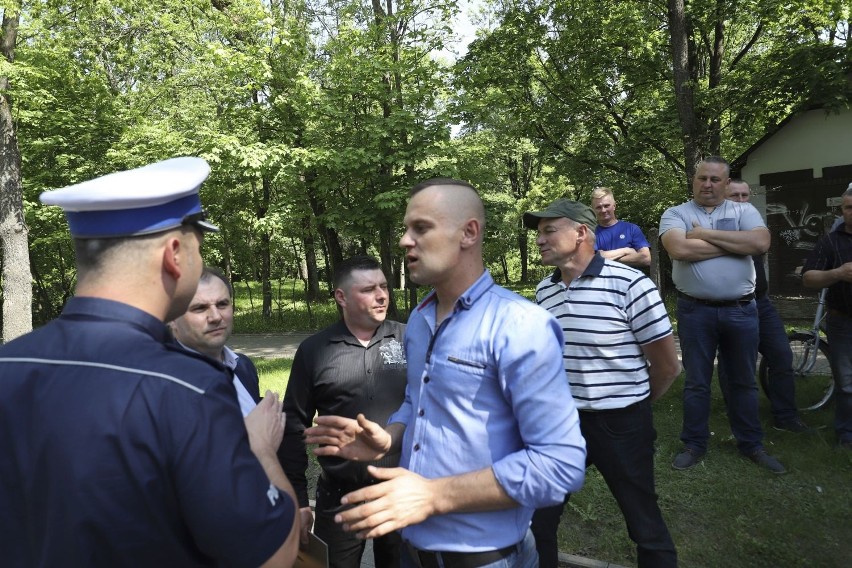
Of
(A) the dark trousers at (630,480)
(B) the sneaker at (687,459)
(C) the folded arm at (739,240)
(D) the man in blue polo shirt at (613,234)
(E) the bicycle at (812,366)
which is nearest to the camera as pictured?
(A) the dark trousers at (630,480)

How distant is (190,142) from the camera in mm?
13016

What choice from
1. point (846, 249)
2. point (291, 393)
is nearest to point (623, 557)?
point (291, 393)

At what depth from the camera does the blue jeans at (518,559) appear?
186 centimetres

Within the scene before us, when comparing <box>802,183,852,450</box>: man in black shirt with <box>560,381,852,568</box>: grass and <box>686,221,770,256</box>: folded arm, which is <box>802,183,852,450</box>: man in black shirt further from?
<box>686,221,770,256</box>: folded arm

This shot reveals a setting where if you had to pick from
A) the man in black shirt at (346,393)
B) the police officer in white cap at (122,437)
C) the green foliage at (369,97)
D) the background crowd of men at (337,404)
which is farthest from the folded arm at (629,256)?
the green foliage at (369,97)

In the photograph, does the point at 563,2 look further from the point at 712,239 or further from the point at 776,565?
the point at 776,565

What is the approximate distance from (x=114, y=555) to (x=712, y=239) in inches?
173

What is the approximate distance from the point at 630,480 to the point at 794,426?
3320 mm

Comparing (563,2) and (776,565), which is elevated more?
(563,2)

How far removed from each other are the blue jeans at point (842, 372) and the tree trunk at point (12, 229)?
12812 mm

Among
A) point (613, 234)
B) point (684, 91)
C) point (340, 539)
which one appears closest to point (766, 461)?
point (613, 234)

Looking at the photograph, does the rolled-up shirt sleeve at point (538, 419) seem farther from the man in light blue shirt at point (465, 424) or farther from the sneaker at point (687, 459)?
the sneaker at point (687, 459)

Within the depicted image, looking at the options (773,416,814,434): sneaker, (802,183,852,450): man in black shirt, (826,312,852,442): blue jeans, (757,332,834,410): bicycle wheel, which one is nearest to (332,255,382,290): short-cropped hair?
(802,183,852,450): man in black shirt

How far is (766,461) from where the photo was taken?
466cm
